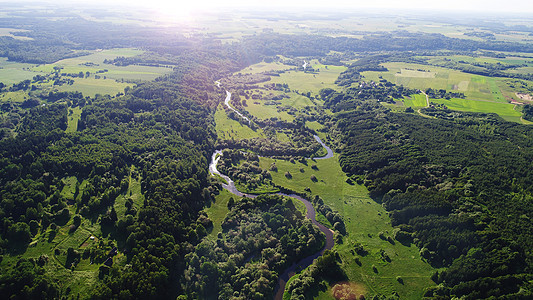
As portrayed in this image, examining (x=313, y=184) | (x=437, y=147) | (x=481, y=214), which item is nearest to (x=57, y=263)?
(x=313, y=184)

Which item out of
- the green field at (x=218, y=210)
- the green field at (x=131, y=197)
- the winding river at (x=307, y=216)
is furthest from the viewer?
the green field at (x=131, y=197)

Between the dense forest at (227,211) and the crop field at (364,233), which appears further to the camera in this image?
the crop field at (364,233)

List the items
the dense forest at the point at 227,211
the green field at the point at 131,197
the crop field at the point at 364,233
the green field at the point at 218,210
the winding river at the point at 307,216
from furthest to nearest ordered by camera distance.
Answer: the green field at the point at 131,197, the green field at the point at 218,210, the winding river at the point at 307,216, the crop field at the point at 364,233, the dense forest at the point at 227,211

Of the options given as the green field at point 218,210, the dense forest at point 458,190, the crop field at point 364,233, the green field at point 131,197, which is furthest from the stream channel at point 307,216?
the green field at point 131,197

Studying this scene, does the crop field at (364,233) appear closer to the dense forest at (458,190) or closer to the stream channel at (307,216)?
the dense forest at (458,190)

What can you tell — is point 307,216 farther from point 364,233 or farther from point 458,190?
point 458,190

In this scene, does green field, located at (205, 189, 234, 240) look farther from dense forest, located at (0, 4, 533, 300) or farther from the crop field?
the crop field

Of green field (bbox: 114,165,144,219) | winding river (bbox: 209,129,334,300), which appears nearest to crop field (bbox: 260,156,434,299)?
winding river (bbox: 209,129,334,300)
